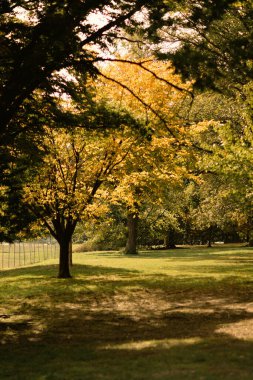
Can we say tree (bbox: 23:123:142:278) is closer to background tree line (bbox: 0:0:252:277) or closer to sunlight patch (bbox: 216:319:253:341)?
background tree line (bbox: 0:0:252:277)

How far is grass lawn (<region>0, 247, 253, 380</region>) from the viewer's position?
6.25 meters

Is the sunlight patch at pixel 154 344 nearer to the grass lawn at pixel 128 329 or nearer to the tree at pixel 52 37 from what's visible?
the grass lawn at pixel 128 329

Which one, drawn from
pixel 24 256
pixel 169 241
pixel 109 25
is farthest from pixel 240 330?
pixel 169 241

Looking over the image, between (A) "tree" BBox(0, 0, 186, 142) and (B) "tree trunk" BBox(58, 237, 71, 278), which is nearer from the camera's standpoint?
(A) "tree" BBox(0, 0, 186, 142)

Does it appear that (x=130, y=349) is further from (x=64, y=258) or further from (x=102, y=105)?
(x=64, y=258)

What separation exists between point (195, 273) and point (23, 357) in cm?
1447

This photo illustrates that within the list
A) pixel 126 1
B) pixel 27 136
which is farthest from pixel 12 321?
pixel 126 1

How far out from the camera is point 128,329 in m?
9.81

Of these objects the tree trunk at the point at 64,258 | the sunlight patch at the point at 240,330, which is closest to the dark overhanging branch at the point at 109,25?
the sunlight patch at the point at 240,330

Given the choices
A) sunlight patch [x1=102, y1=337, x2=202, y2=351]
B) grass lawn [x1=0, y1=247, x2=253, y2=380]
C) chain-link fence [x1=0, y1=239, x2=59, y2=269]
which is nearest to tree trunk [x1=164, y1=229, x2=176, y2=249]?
Result: chain-link fence [x1=0, y1=239, x2=59, y2=269]

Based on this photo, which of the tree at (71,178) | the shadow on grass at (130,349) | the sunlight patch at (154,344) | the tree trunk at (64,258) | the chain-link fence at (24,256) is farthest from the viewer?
the chain-link fence at (24,256)

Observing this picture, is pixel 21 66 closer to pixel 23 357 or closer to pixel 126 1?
pixel 126 1

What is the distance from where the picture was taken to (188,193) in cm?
5022

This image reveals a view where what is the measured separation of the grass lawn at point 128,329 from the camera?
6246 millimetres
